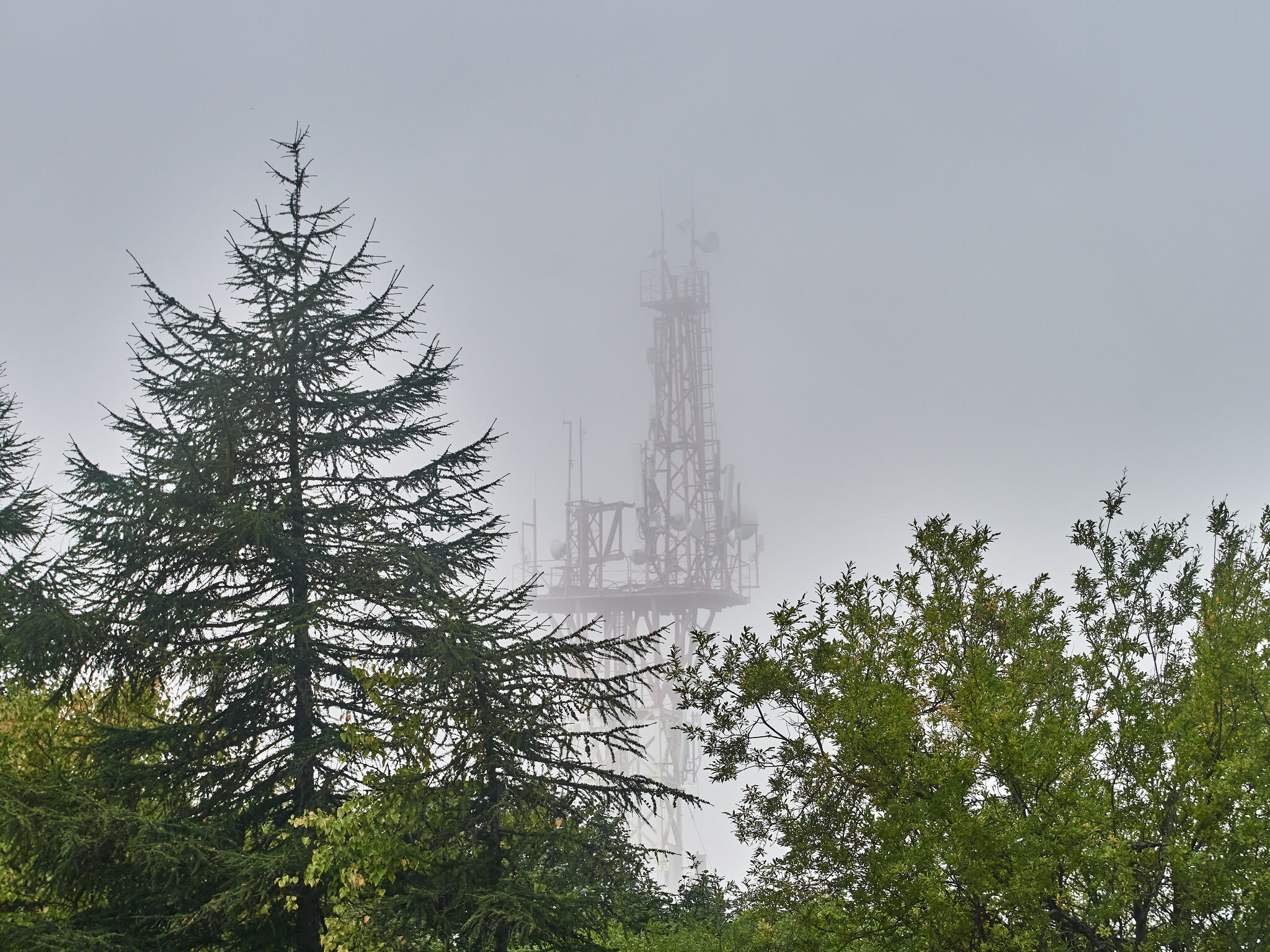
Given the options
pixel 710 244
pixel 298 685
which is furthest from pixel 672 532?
pixel 298 685

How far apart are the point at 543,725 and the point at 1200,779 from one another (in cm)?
609

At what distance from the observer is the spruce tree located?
431 inches

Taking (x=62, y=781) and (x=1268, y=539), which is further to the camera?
(x=62, y=781)

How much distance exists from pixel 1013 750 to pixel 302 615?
301 inches

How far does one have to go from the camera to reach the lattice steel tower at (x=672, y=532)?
57.1m

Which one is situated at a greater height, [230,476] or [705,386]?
[705,386]

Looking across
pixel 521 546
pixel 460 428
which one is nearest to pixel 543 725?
pixel 521 546

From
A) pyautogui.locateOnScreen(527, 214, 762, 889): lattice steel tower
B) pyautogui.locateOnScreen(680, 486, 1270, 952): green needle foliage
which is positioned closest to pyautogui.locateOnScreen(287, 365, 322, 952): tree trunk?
pyautogui.locateOnScreen(680, 486, 1270, 952): green needle foliage

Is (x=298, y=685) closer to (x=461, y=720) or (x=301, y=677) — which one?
(x=301, y=677)

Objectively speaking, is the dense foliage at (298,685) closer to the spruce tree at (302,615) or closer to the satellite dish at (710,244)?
the spruce tree at (302,615)

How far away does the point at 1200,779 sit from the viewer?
26.3 ft

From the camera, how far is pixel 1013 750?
26.6ft

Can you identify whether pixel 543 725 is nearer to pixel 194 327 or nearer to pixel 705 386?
pixel 194 327

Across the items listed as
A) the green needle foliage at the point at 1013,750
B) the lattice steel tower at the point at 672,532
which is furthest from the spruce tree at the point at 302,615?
the lattice steel tower at the point at 672,532
